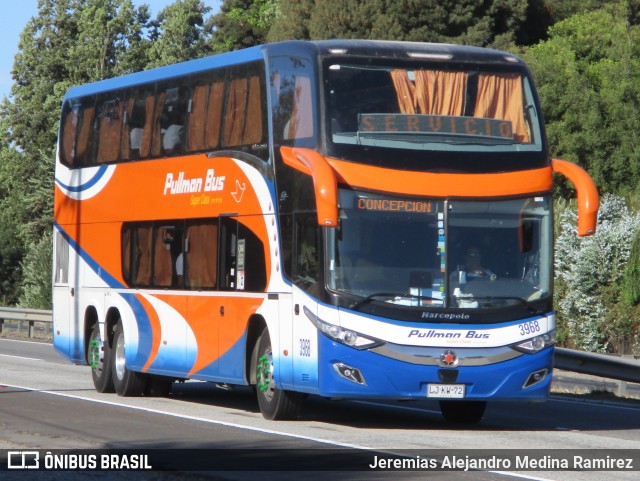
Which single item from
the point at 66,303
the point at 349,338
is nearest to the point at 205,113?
the point at 349,338

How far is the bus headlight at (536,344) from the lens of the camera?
50.2ft

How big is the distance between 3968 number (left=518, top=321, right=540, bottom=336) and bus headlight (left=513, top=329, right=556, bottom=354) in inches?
3.1

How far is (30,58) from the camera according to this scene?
255 feet

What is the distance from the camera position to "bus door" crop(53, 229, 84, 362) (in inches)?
897

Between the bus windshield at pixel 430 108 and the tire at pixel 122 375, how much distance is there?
269 inches

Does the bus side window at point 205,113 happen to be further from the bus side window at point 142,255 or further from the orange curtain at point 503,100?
the orange curtain at point 503,100

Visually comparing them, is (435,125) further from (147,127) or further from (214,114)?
(147,127)

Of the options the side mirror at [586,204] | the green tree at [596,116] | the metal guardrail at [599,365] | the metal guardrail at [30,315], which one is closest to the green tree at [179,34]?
the green tree at [596,116]

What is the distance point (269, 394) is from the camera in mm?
16516

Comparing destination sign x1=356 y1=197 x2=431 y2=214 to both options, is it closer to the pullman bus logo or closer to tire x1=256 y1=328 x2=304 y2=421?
the pullman bus logo

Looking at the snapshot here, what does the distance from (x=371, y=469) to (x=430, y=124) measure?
5.01 meters

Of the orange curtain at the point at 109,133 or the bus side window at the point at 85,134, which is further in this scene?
the bus side window at the point at 85,134

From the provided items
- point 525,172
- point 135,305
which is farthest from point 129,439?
point 135,305

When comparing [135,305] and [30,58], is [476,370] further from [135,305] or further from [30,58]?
[30,58]
